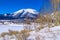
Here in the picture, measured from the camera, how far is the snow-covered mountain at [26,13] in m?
3.46

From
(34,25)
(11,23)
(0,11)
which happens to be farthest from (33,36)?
(0,11)

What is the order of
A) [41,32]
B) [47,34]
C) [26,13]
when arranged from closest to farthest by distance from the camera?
[47,34] < [41,32] < [26,13]

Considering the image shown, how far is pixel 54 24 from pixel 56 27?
0.07 meters

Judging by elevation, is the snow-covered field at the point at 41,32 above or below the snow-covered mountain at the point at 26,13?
below

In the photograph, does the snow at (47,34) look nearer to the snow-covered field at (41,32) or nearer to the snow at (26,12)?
the snow-covered field at (41,32)

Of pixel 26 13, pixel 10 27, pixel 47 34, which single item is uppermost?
pixel 26 13

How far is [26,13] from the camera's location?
139 inches

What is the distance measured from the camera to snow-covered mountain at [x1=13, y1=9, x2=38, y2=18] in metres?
Result: 3.46

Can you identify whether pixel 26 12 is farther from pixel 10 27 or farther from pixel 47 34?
pixel 47 34

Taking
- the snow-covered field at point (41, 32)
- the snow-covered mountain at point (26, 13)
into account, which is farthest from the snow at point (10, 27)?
the snow-covered mountain at point (26, 13)

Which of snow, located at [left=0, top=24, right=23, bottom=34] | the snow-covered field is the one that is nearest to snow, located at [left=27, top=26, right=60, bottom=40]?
the snow-covered field

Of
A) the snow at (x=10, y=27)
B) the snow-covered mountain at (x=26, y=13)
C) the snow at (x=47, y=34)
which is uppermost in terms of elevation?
the snow-covered mountain at (x=26, y=13)

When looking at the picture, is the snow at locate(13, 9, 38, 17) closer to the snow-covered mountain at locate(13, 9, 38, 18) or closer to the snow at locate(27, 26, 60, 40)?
the snow-covered mountain at locate(13, 9, 38, 18)

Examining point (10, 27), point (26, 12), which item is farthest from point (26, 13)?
point (10, 27)
